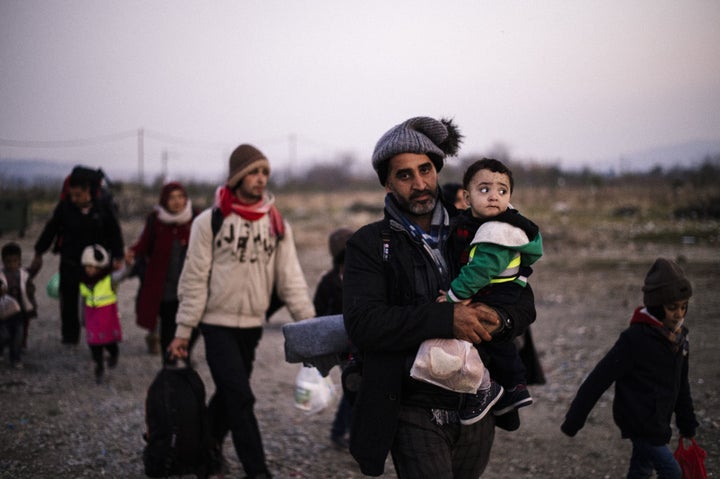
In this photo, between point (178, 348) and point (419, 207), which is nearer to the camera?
point (419, 207)

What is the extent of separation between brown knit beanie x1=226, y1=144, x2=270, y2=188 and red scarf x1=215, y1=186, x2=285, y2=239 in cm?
9

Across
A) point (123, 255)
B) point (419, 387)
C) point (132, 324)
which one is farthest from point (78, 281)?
point (419, 387)

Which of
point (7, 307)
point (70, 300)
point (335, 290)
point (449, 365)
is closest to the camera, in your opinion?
point (449, 365)

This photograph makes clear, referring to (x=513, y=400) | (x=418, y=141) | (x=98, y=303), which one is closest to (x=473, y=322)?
(x=513, y=400)

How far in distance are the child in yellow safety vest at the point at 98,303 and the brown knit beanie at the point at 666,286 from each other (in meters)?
5.35

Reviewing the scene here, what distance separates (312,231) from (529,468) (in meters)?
18.5

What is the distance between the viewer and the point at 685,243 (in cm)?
1702

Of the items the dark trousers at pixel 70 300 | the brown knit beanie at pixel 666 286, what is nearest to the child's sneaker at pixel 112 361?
the dark trousers at pixel 70 300

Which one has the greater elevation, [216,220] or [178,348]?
[216,220]

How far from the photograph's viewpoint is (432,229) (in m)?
2.76

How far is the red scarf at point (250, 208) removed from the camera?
441 centimetres

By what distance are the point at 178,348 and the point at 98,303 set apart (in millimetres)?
2938

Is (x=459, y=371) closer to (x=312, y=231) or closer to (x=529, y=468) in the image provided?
(x=529, y=468)

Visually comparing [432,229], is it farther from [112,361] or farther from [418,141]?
[112,361]
